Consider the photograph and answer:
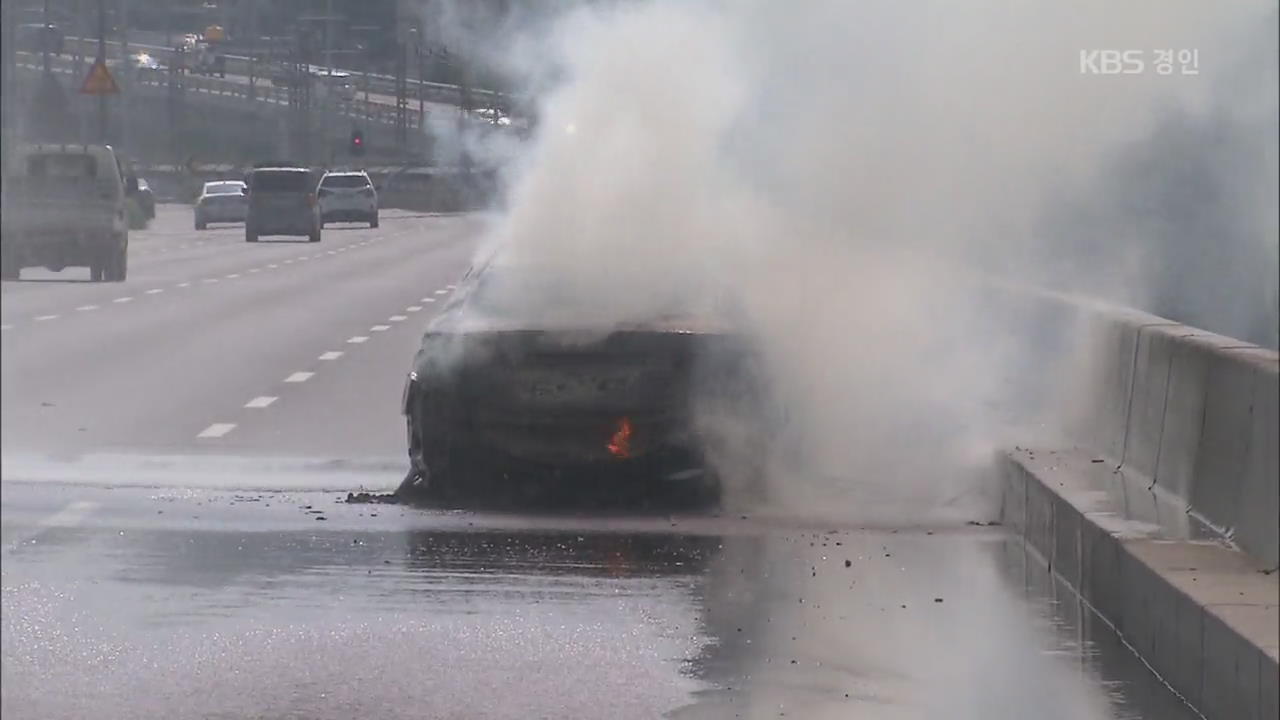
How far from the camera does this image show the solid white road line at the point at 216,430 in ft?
45.7

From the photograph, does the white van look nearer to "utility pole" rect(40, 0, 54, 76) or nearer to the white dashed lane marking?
the white dashed lane marking

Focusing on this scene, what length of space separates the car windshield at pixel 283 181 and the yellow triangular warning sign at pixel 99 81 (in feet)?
95.0

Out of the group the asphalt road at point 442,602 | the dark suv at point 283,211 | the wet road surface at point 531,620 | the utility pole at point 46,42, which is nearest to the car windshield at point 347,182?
the dark suv at point 283,211

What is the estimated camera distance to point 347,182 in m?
47.8

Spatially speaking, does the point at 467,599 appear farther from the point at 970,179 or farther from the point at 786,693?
the point at 970,179

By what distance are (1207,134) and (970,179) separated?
36.0ft

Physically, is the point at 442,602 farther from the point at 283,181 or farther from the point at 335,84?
the point at 283,181

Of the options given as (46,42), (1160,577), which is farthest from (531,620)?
(46,42)

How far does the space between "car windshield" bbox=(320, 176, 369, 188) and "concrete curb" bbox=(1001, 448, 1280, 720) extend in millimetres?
32852

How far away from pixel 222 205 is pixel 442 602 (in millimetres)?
46160

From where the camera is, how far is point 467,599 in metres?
8.36

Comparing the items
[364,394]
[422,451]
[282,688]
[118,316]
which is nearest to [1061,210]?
[364,394]

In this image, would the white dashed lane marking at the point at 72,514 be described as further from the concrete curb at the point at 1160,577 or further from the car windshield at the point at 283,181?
the car windshield at the point at 283,181

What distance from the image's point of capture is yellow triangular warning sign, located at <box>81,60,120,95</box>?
6044 mm
